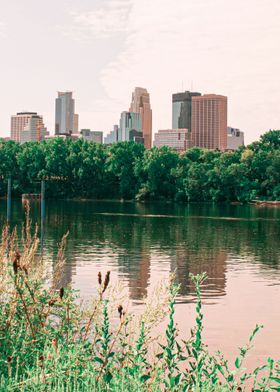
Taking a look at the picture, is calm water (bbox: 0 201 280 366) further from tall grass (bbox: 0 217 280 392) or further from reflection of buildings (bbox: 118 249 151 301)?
tall grass (bbox: 0 217 280 392)

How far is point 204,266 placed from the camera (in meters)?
29.3

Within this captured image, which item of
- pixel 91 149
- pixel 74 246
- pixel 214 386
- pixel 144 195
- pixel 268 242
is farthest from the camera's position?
pixel 91 149

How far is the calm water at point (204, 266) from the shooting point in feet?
57.6

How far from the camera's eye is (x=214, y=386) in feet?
20.0

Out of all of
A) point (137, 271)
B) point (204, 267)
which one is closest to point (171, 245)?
point (204, 267)

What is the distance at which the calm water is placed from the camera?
1756 cm

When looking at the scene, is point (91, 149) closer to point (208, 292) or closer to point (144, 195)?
point (144, 195)

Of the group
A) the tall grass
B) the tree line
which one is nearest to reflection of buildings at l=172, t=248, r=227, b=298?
the tall grass

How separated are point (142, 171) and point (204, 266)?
306 feet

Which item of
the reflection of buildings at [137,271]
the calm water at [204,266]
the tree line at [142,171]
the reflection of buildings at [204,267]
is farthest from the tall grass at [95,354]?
the tree line at [142,171]

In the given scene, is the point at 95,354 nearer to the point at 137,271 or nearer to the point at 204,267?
the point at 137,271

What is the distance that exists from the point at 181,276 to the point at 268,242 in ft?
56.1

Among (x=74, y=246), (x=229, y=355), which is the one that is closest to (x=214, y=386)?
(x=229, y=355)

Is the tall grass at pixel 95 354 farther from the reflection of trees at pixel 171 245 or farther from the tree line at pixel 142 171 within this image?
the tree line at pixel 142 171
